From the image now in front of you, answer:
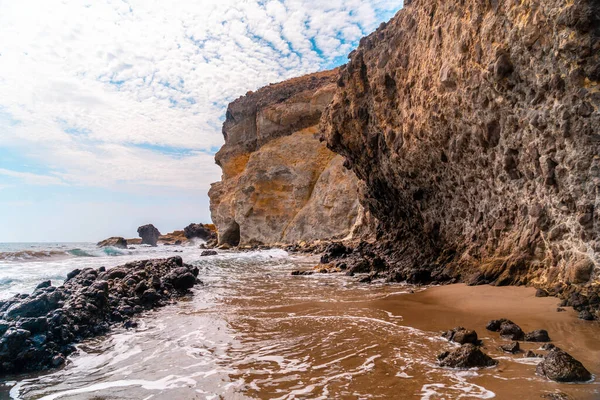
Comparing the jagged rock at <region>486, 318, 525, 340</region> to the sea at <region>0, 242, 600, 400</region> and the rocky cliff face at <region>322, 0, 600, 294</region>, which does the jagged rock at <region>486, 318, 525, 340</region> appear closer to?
the sea at <region>0, 242, 600, 400</region>

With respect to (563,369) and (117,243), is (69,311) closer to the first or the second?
(563,369)

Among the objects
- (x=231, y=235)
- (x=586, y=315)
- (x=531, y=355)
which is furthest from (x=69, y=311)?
(x=231, y=235)

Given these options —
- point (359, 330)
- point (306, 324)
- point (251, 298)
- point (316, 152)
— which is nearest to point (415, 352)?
point (359, 330)

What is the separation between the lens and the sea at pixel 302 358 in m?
3.49

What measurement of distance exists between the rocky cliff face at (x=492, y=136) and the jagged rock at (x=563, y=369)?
7.92 feet

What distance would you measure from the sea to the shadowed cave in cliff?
4053cm

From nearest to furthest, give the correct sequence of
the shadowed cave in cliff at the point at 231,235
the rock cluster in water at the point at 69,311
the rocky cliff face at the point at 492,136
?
1. the rock cluster in water at the point at 69,311
2. the rocky cliff face at the point at 492,136
3. the shadowed cave in cliff at the point at 231,235

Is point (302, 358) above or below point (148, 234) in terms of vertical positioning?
below

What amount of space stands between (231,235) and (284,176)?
12182mm

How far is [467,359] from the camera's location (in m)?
3.82

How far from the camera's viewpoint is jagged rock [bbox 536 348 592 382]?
3.24 meters

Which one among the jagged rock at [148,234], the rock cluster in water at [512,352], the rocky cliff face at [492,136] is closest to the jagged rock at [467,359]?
the rock cluster in water at [512,352]

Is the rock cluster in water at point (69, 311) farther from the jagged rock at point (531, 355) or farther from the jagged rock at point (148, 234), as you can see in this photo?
the jagged rock at point (148, 234)

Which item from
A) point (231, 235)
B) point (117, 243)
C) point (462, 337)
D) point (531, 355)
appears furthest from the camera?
point (117, 243)
